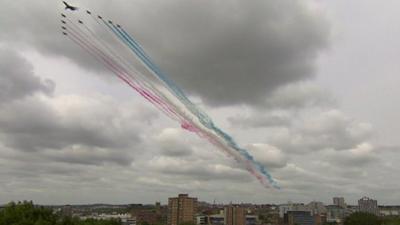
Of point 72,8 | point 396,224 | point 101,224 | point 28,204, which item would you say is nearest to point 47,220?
point 28,204

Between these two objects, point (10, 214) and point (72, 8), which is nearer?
point (72, 8)

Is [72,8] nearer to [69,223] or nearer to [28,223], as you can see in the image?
[28,223]

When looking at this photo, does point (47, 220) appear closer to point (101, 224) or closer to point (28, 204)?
point (28, 204)

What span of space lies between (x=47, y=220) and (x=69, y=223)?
593 centimetres

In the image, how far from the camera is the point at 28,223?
87875 mm

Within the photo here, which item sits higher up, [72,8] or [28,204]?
[72,8]

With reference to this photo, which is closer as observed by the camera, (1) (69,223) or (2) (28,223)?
(2) (28,223)

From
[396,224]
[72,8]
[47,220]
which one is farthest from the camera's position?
[396,224]

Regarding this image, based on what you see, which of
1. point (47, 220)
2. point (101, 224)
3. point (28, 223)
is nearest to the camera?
point (28, 223)

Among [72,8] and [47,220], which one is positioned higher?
[72,8]

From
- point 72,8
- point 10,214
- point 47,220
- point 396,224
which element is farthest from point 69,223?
point 396,224

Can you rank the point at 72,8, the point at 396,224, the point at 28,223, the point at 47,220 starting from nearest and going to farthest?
the point at 72,8 → the point at 28,223 → the point at 47,220 → the point at 396,224

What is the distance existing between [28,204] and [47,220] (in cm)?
563

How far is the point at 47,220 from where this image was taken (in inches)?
3684
